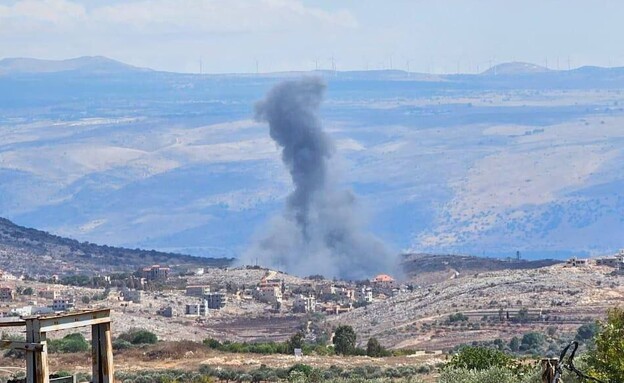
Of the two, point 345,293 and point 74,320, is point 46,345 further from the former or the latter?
point 345,293

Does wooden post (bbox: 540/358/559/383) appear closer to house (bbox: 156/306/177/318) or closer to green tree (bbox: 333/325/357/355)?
green tree (bbox: 333/325/357/355)

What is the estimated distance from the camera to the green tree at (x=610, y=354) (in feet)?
107

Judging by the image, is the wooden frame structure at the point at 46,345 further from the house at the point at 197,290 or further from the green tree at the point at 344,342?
the house at the point at 197,290

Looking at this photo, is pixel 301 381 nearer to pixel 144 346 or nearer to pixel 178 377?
pixel 178 377

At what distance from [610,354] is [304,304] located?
104 meters

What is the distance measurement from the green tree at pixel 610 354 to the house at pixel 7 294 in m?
84.4

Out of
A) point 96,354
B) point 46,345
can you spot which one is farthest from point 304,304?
point 46,345

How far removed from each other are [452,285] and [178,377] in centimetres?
7619

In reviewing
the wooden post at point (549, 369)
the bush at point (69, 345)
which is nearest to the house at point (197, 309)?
the bush at point (69, 345)

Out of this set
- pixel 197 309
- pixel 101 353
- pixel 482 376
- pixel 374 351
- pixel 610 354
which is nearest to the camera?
pixel 101 353

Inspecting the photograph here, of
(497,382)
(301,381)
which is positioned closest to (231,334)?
(301,381)

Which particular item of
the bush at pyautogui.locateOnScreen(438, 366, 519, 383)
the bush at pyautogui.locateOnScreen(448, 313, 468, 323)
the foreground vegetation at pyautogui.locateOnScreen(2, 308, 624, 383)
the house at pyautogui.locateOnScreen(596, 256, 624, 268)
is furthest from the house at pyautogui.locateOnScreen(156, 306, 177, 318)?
the bush at pyautogui.locateOnScreen(438, 366, 519, 383)

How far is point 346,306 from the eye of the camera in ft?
452

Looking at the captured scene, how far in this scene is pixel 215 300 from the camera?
133875mm
